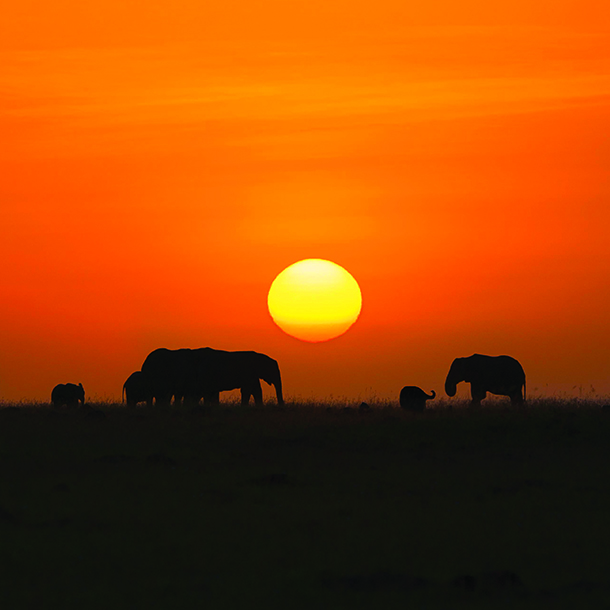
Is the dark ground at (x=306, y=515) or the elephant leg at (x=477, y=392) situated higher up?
the elephant leg at (x=477, y=392)

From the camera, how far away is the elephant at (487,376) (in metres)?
42.2

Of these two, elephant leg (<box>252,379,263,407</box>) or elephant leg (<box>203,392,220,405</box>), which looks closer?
elephant leg (<box>203,392,220,405</box>)

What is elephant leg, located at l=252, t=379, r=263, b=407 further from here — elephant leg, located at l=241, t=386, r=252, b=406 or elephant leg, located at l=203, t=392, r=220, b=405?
elephant leg, located at l=203, t=392, r=220, b=405

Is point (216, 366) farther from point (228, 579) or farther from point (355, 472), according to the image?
point (228, 579)

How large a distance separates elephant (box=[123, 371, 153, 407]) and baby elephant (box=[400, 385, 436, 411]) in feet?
34.1

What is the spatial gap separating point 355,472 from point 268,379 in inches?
963

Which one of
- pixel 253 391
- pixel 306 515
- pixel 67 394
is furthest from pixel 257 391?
pixel 306 515

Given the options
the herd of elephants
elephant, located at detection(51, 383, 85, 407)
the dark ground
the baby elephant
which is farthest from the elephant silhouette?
the dark ground

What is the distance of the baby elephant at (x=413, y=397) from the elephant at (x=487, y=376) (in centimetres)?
622

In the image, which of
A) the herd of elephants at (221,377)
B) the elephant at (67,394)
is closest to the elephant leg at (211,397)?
the herd of elephants at (221,377)

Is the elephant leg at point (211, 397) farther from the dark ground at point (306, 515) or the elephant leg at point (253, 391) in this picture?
the dark ground at point (306, 515)

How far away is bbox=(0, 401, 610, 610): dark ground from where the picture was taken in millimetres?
11141

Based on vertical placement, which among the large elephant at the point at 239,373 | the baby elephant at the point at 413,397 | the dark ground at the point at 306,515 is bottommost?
the dark ground at the point at 306,515

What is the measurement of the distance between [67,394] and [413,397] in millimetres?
13092
